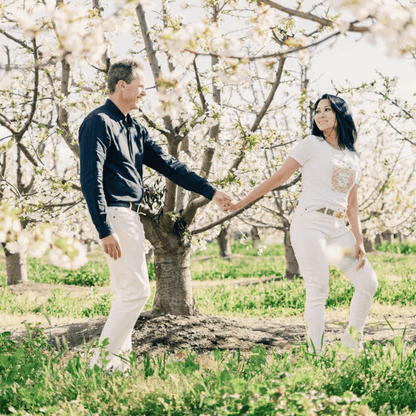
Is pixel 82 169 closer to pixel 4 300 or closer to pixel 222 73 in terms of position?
pixel 222 73

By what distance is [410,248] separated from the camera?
1908cm

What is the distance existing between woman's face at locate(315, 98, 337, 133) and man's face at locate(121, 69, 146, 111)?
1.32 metres

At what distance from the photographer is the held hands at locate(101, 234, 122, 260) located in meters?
2.95

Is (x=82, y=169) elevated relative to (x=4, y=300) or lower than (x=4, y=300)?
elevated

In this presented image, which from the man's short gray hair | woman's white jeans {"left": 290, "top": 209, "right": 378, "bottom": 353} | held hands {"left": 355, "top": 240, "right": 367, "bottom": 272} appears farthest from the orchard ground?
the man's short gray hair

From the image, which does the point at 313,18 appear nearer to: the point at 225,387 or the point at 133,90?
the point at 133,90

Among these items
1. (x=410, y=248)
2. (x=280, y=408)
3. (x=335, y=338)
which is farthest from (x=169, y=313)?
(x=410, y=248)

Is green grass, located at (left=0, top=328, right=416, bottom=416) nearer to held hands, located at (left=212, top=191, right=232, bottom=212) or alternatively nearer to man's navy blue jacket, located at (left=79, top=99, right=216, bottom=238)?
man's navy blue jacket, located at (left=79, top=99, right=216, bottom=238)

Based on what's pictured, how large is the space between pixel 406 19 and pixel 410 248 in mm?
18594

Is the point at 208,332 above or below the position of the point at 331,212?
below

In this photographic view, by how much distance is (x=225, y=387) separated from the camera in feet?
8.00

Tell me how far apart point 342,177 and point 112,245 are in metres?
1.71

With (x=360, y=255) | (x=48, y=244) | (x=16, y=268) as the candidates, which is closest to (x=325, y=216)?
(x=360, y=255)

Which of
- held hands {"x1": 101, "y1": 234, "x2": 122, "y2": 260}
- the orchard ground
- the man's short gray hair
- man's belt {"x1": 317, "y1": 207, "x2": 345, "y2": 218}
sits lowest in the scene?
the orchard ground
